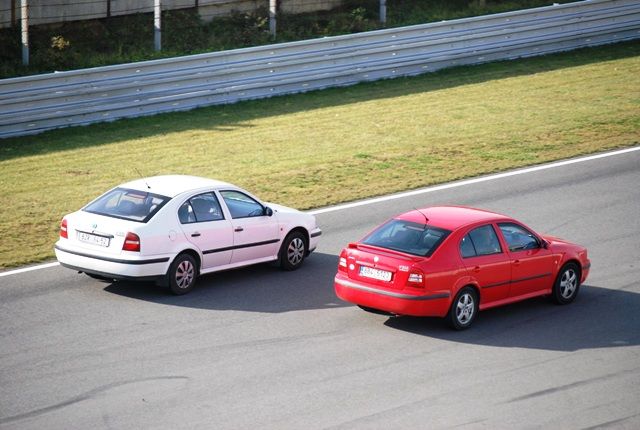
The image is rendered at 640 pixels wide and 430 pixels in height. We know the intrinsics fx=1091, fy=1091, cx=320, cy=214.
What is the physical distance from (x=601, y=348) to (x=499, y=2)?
75.2 ft

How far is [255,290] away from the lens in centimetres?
1462

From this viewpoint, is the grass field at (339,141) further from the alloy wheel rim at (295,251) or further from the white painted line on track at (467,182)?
the alloy wheel rim at (295,251)

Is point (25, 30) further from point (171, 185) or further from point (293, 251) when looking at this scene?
point (293, 251)

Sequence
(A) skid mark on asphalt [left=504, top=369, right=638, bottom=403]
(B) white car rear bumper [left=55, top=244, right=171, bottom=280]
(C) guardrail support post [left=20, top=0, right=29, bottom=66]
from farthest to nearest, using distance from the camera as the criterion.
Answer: (C) guardrail support post [left=20, top=0, right=29, bottom=66]
(B) white car rear bumper [left=55, top=244, right=171, bottom=280]
(A) skid mark on asphalt [left=504, top=369, right=638, bottom=403]

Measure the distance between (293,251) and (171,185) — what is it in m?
2.10

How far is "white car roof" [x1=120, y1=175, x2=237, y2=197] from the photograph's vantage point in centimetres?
1449

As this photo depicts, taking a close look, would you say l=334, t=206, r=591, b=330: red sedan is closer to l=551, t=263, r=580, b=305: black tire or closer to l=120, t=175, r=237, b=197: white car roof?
l=551, t=263, r=580, b=305: black tire

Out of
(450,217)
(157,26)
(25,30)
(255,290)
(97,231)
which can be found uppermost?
(157,26)

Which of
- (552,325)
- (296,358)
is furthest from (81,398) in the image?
(552,325)

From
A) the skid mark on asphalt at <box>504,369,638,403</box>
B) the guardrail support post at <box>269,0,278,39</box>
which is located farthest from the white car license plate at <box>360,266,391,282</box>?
the guardrail support post at <box>269,0,278,39</box>

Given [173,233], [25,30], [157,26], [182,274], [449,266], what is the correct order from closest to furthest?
[449,266] → [173,233] → [182,274] → [25,30] → [157,26]

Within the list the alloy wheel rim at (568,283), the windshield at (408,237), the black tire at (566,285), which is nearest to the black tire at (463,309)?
the windshield at (408,237)

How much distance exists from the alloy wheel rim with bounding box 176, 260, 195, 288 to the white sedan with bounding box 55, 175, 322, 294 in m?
0.01

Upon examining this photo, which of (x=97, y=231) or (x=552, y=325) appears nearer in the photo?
(x=552, y=325)
